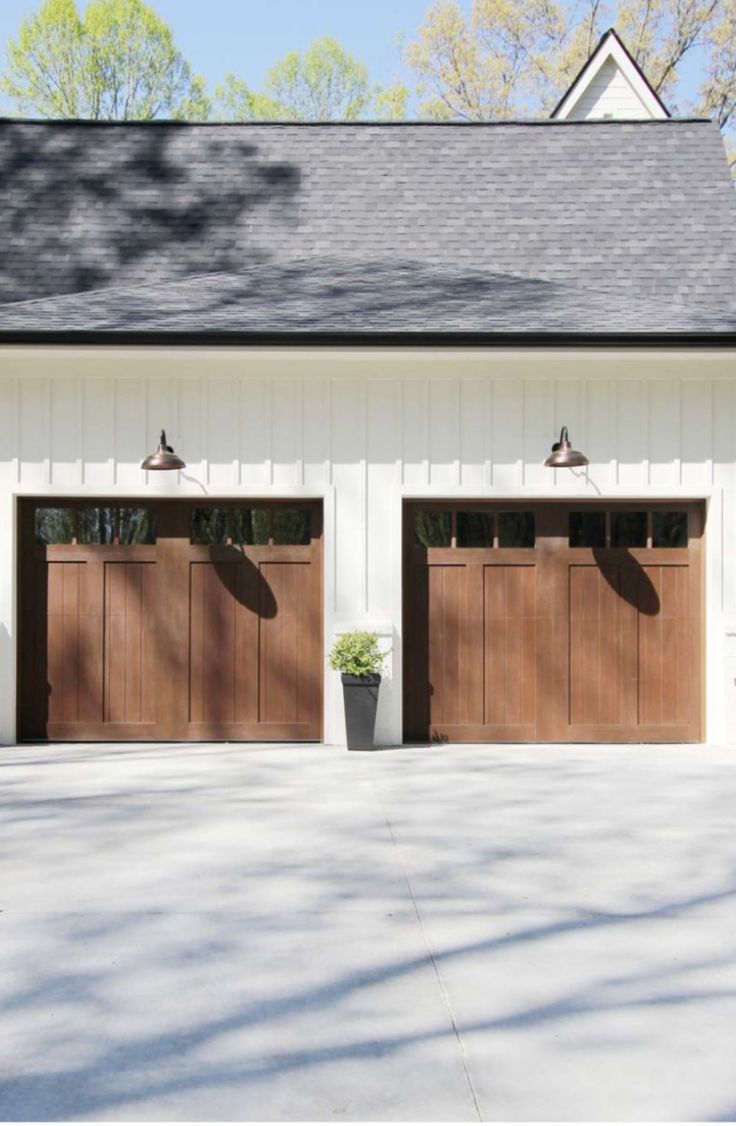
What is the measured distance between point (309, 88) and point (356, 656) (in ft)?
84.1

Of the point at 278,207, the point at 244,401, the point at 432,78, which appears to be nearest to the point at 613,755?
the point at 244,401

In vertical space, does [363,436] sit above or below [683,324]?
below

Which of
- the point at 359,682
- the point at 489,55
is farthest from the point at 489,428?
the point at 489,55

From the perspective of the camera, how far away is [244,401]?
11.2m

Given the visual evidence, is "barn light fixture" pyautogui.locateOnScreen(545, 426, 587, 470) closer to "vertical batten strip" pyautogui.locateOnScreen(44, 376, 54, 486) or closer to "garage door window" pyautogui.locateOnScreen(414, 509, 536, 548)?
"garage door window" pyautogui.locateOnScreen(414, 509, 536, 548)

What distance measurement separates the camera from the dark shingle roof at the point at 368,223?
11555 millimetres

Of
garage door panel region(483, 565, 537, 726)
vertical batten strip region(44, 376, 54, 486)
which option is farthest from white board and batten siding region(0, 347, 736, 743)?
garage door panel region(483, 565, 537, 726)

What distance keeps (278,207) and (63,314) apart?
350 centimetres

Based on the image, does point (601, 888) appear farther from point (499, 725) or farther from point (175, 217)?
point (175, 217)

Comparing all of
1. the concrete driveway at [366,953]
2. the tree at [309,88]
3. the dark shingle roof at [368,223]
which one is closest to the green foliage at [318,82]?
the tree at [309,88]

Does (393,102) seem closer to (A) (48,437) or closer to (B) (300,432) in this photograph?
(B) (300,432)

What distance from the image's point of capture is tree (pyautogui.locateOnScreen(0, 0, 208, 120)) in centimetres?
2947

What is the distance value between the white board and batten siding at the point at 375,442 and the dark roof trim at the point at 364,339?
25.0 inches

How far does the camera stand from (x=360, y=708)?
1077 centimetres
